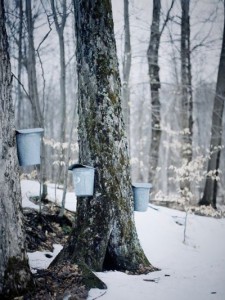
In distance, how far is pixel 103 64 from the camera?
4.11 m

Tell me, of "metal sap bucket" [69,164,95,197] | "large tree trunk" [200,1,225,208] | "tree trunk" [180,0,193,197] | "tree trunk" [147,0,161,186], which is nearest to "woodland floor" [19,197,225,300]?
"metal sap bucket" [69,164,95,197]

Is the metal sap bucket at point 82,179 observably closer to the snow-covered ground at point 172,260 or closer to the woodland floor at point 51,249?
the woodland floor at point 51,249

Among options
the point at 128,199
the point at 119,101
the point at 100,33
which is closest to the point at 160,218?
the point at 128,199

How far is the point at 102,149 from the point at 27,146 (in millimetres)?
1078

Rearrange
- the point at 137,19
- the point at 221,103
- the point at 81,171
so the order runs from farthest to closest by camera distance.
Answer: the point at 221,103
the point at 137,19
the point at 81,171

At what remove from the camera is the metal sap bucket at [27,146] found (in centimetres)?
328

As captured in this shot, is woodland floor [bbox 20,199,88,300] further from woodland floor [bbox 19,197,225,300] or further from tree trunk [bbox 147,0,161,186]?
tree trunk [bbox 147,0,161,186]

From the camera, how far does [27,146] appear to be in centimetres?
332

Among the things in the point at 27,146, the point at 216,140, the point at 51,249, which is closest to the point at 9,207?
the point at 27,146

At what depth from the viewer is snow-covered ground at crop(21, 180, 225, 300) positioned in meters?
3.30

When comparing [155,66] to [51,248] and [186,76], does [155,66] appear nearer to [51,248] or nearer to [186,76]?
[186,76]

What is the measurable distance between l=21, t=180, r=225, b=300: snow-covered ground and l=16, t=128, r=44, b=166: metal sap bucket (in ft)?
4.99

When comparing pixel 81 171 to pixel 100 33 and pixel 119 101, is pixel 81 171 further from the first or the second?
pixel 100 33

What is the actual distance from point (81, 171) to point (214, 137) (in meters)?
7.61
